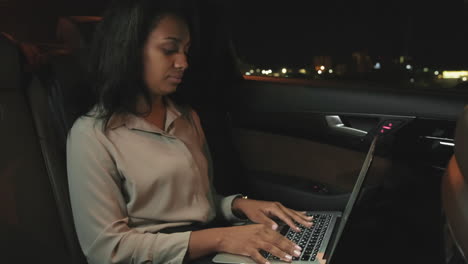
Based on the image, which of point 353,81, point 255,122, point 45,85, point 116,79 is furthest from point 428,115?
point 45,85

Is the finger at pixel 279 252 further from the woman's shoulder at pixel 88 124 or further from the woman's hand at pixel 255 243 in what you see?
the woman's shoulder at pixel 88 124

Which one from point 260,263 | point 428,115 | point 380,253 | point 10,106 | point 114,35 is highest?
point 114,35

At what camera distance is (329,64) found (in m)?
2.35

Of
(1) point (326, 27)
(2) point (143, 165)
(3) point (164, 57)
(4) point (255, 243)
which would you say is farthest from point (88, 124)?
(1) point (326, 27)

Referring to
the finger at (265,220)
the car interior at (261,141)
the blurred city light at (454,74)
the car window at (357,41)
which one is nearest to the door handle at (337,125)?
the car interior at (261,141)

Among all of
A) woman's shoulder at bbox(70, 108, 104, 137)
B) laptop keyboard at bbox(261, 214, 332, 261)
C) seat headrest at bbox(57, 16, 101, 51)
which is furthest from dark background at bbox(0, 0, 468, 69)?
laptop keyboard at bbox(261, 214, 332, 261)

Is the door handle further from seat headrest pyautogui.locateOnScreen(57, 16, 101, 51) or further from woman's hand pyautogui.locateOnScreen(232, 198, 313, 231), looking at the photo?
seat headrest pyautogui.locateOnScreen(57, 16, 101, 51)

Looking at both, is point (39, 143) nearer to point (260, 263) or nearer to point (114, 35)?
point (114, 35)

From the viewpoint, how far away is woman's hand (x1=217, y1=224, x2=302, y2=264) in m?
1.23

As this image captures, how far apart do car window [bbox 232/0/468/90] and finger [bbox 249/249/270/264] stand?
117cm

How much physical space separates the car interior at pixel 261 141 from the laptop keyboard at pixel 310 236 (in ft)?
A: 0.25

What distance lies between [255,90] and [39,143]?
1.10 metres

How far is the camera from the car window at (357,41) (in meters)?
2.02

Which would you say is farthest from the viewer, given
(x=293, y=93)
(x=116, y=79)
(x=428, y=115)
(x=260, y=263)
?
(x=293, y=93)
